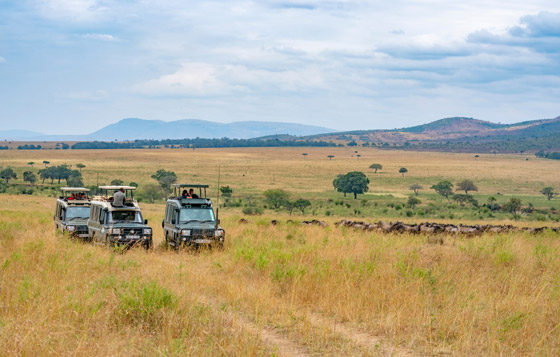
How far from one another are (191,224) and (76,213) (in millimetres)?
6288

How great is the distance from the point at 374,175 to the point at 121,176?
2071 inches

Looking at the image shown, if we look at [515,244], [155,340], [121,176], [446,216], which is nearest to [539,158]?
[121,176]

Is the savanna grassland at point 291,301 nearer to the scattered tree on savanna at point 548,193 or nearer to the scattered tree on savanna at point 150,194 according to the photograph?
the scattered tree on savanna at point 150,194

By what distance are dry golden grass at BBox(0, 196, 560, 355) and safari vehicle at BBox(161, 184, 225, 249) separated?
3898 millimetres

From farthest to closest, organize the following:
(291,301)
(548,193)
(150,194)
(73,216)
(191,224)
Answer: (548,193)
(150,194)
(73,216)
(191,224)
(291,301)

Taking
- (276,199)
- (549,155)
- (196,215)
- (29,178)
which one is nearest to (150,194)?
(276,199)

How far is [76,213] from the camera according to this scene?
23.0 m

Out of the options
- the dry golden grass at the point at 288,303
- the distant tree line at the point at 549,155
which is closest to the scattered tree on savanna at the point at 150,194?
the dry golden grass at the point at 288,303

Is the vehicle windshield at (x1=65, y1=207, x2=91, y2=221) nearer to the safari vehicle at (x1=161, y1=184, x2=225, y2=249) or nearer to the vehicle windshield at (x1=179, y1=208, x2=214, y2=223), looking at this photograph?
the safari vehicle at (x1=161, y1=184, x2=225, y2=249)

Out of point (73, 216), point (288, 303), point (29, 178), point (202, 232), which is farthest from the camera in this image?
point (29, 178)

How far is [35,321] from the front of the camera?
8.23 metres

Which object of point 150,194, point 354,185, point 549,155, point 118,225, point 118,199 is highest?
point 549,155

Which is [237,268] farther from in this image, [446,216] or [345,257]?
[446,216]

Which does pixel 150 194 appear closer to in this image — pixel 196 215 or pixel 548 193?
pixel 196 215
